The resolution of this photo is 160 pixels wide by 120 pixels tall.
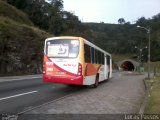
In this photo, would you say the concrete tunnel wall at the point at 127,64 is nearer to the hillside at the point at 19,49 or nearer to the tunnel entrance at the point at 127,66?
the tunnel entrance at the point at 127,66

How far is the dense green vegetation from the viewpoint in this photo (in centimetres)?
4831

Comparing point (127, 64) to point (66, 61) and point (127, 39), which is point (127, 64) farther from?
point (66, 61)

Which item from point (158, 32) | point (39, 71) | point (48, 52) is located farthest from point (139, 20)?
point (48, 52)

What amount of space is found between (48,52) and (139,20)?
436 feet

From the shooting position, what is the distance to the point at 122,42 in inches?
7106

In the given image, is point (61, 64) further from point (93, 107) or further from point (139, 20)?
point (139, 20)

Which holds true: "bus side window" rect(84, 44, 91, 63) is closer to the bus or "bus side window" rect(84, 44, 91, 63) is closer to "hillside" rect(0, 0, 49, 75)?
the bus

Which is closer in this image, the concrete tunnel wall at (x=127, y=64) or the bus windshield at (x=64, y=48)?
the bus windshield at (x=64, y=48)

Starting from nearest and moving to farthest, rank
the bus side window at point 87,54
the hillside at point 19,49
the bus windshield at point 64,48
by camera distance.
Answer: the bus windshield at point 64,48 < the bus side window at point 87,54 < the hillside at point 19,49

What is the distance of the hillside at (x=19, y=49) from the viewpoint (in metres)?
45.9

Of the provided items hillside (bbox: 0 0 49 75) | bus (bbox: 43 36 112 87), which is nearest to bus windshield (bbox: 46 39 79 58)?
bus (bbox: 43 36 112 87)

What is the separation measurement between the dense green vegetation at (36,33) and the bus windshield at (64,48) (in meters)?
22.9

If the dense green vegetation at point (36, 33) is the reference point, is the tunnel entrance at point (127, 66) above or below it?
below

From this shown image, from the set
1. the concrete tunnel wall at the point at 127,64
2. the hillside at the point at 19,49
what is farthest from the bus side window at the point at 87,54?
the concrete tunnel wall at the point at 127,64
